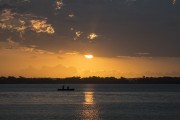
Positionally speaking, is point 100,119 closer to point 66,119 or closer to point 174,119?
point 66,119

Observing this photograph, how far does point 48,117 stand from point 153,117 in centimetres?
2230

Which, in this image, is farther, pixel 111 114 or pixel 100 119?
pixel 111 114

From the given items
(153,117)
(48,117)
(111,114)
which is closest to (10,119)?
(48,117)

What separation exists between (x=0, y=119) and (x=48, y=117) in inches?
390

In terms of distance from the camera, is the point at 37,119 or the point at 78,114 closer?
the point at 37,119

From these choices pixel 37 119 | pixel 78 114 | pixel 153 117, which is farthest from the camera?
pixel 78 114

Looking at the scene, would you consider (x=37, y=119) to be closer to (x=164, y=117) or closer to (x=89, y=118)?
(x=89, y=118)

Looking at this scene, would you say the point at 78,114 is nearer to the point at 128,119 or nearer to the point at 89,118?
the point at 89,118

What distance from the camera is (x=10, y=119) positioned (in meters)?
81.1

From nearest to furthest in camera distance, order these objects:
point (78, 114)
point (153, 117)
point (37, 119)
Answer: point (37, 119) → point (153, 117) → point (78, 114)

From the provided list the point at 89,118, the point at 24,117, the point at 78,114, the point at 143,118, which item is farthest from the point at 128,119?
the point at 24,117

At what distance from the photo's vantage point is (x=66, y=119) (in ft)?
265

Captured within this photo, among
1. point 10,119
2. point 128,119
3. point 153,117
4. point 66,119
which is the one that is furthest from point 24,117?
point 153,117

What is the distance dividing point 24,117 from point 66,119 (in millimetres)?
9619
